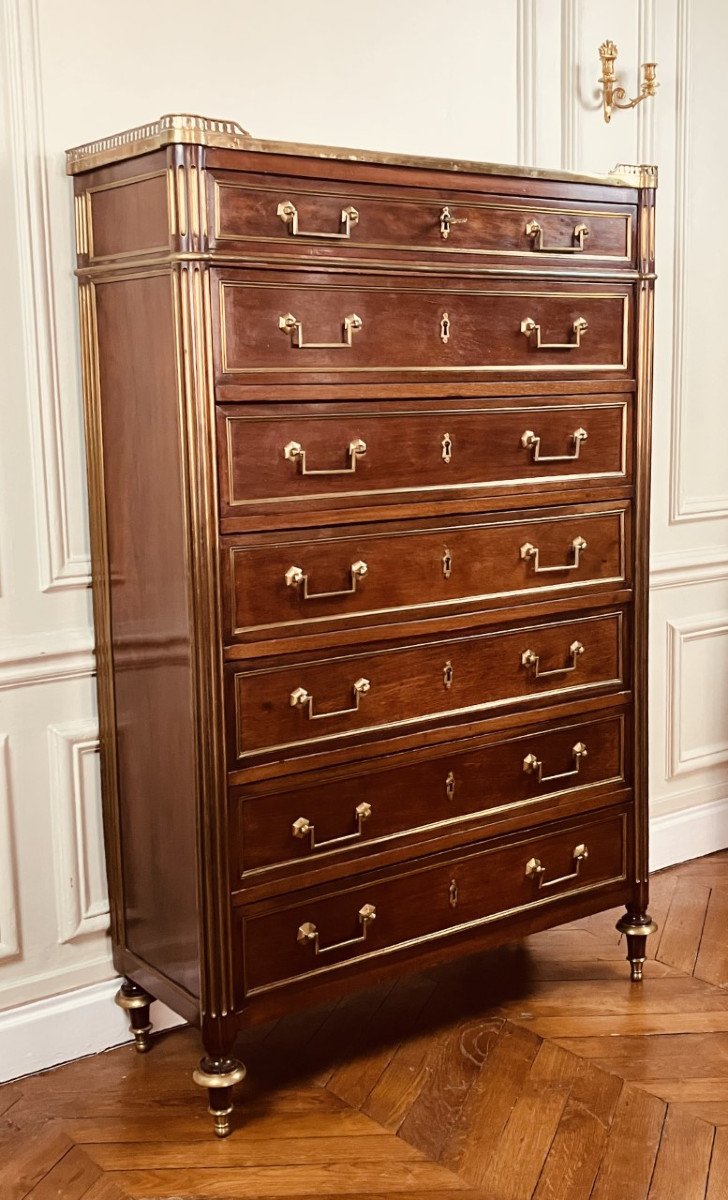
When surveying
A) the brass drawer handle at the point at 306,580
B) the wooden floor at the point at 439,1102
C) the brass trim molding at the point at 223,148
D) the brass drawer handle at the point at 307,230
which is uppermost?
the brass trim molding at the point at 223,148

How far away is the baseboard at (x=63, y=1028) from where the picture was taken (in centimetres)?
305

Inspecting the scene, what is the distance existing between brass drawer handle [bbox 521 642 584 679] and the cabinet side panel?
0.87 meters

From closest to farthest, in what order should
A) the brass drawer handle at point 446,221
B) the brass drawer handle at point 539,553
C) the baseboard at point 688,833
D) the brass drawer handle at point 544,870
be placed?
1. the brass drawer handle at point 446,221
2. the brass drawer handle at point 539,553
3. the brass drawer handle at point 544,870
4. the baseboard at point 688,833

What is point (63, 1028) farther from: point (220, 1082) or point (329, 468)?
point (329, 468)

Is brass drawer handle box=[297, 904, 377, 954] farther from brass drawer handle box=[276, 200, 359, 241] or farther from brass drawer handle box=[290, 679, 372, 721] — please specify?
brass drawer handle box=[276, 200, 359, 241]

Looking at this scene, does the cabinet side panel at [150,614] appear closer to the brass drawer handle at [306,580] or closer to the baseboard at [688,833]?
the brass drawer handle at [306,580]

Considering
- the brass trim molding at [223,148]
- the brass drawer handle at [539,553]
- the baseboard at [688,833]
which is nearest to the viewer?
the brass trim molding at [223,148]

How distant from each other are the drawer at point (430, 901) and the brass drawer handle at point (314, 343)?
1167 mm

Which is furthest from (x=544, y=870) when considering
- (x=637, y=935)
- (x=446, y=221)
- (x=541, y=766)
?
(x=446, y=221)

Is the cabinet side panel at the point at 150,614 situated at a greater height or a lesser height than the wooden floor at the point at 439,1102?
greater

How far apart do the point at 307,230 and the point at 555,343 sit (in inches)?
28.3

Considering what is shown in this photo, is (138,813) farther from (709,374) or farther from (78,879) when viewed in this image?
(709,374)

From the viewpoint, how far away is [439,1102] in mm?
2910

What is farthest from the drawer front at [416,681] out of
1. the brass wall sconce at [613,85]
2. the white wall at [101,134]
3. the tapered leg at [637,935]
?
the brass wall sconce at [613,85]
